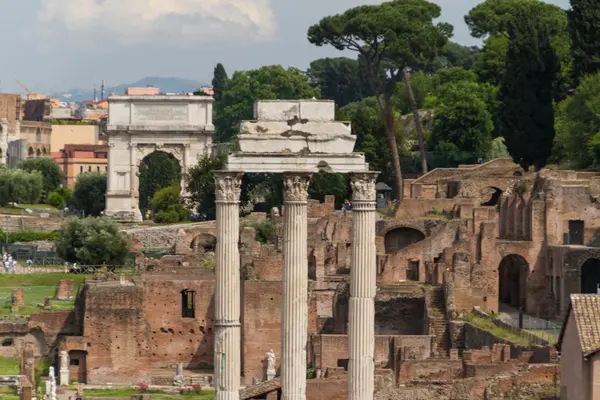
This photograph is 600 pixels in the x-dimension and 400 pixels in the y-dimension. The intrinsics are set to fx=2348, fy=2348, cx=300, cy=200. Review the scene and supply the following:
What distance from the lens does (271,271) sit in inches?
2530

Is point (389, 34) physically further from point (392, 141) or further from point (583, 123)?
point (583, 123)

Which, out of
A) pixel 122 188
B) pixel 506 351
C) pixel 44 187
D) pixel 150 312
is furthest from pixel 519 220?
pixel 44 187

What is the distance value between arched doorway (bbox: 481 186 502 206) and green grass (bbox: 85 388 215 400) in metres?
17.9

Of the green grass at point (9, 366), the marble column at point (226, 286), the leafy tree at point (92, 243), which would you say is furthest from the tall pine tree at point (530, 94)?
the marble column at point (226, 286)

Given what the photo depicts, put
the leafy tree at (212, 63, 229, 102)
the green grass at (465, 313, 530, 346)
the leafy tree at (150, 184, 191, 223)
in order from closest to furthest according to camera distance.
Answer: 1. the green grass at (465, 313, 530, 346)
2. the leafy tree at (150, 184, 191, 223)
3. the leafy tree at (212, 63, 229, 102)

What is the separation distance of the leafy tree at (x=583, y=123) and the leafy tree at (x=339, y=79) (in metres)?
67.7

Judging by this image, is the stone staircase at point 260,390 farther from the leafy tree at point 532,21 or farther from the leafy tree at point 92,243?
the leafy tree at point 532,21

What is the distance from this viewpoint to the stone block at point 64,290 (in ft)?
234

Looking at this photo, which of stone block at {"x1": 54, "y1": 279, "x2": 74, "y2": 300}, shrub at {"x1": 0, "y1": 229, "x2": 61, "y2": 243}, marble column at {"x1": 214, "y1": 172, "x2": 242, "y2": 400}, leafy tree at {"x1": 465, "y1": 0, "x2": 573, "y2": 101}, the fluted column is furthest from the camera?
shrub at {"x1": 0, "y1": 229, "x2": 61, "y2": 243}

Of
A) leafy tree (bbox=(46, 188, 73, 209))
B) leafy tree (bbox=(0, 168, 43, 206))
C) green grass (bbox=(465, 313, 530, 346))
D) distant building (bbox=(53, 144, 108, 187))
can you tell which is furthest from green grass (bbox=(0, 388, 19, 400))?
distant building (bbox=(53, 144, 108, 187))

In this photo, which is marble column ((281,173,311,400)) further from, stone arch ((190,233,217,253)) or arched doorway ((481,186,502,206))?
stone arch ((190,233,217,253))

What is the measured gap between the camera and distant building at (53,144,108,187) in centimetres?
14150

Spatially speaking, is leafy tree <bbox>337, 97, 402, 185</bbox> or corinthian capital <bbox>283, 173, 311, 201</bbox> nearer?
corinthian capital <bbox>283, 173, 311, 201</bbox>

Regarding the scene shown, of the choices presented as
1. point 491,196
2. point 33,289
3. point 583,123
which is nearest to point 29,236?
point 33,289
